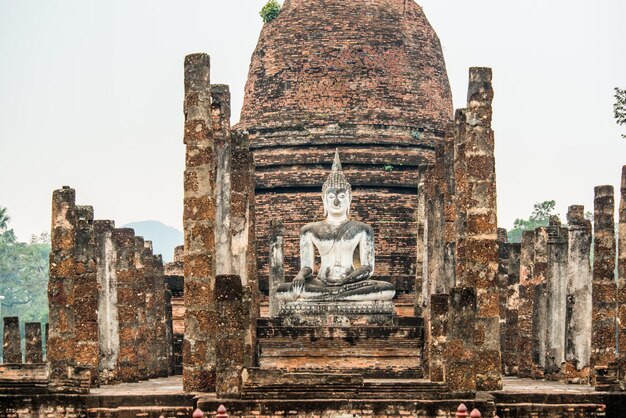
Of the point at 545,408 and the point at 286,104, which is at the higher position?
the point at 286,104

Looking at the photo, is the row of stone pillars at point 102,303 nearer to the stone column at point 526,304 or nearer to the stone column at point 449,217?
the stone column at point 449,217

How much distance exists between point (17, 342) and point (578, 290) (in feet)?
29.9

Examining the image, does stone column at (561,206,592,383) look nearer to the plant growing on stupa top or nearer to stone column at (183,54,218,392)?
stone column at (183,54,218,392)

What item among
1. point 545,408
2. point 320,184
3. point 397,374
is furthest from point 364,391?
point 320,184

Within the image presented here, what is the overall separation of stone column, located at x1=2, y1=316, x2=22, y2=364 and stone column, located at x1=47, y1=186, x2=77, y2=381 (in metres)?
7.01

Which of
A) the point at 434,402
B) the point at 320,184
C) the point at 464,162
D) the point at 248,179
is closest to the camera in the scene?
the point at 434,402

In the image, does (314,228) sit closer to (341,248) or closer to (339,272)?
(341,248)

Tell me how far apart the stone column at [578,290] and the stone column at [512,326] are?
6.22 feet

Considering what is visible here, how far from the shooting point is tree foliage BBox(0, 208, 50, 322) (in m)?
62.3

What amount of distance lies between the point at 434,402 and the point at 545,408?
1.46 meters

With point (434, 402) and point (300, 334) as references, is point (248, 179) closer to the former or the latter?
point (300, 334)

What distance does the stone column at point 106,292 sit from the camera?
23.4 meters

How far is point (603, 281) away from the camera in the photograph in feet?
71.4

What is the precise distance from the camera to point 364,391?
17703 millimetres
